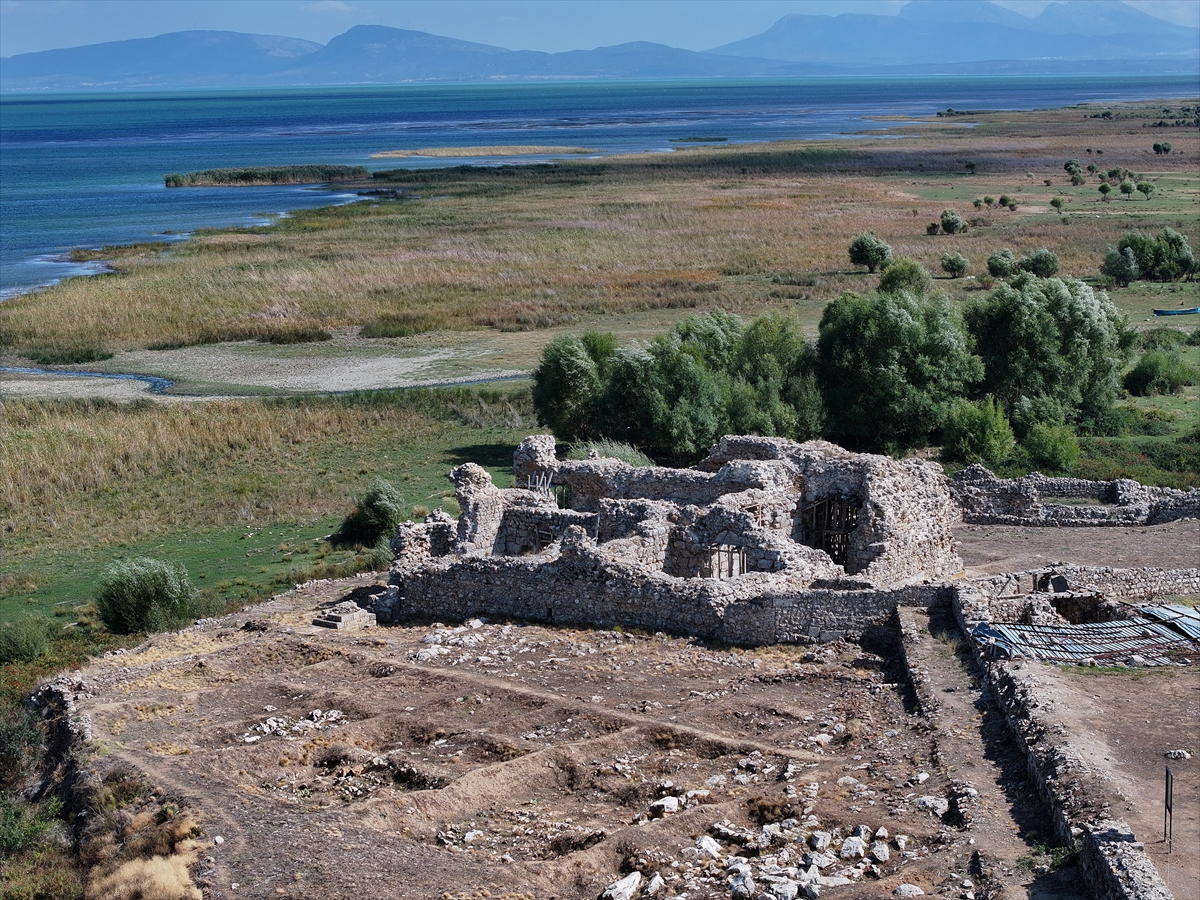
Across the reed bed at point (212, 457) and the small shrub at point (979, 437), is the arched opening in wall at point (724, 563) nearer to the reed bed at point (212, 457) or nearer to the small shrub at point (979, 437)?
the reed bed at point (212, 457)

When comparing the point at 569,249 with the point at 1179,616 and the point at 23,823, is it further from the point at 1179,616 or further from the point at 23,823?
the point at 23,823

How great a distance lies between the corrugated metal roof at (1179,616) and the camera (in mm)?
→ 21969

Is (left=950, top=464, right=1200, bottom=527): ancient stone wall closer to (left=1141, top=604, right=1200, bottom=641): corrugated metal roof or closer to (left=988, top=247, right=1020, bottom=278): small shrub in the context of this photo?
(left=1141, top=604, right=1200, bottom=641): corrugated metal roof

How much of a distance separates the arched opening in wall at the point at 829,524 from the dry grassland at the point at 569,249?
33913mm

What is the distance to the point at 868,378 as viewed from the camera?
139 feet

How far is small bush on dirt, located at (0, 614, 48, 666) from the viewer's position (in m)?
26.7

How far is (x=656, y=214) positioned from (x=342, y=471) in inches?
2512

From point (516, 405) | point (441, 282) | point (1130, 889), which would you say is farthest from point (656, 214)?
point (1130, 889)

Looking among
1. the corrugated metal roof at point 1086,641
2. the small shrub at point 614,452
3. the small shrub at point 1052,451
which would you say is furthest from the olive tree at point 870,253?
the corrugated metal roof at point 1086,641

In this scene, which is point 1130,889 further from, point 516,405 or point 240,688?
point 516,405

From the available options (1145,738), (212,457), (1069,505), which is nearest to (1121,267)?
(1069,505)

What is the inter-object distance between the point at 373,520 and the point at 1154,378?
28.6 meters

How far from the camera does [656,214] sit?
335 feet

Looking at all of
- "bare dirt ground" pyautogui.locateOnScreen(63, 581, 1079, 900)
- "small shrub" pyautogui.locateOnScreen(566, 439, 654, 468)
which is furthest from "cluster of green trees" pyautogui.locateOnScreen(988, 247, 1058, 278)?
Result: "bare dirt ground" pyautogui.locateOnScreen(63, 581, 1079, 900)
